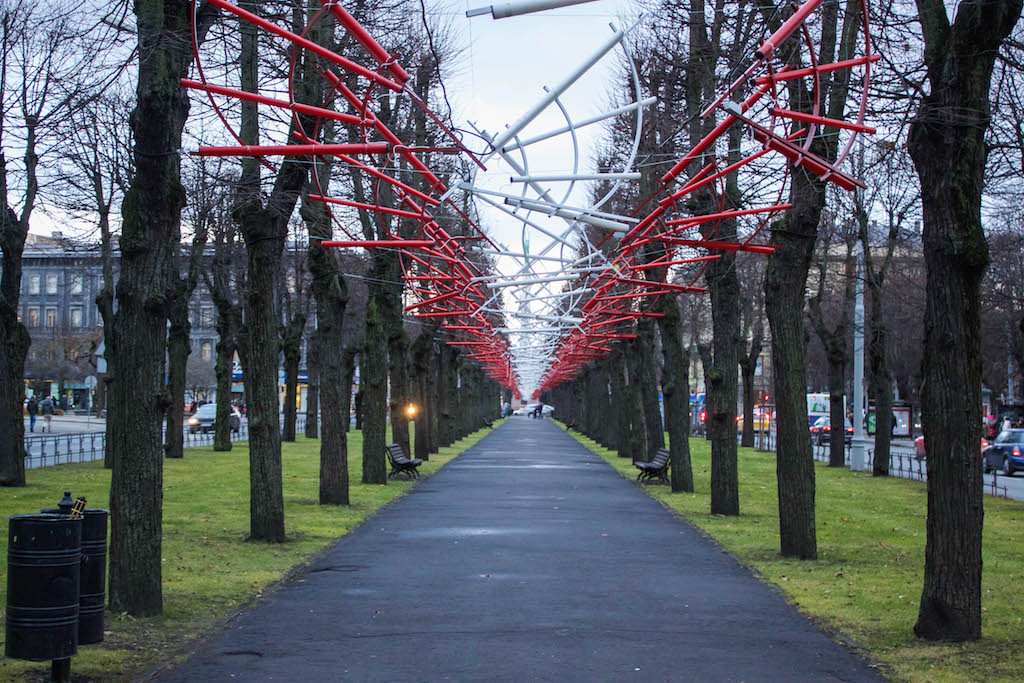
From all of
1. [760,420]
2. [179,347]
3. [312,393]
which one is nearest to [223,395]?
[179,347]

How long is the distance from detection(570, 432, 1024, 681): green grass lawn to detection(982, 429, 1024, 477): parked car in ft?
58.1

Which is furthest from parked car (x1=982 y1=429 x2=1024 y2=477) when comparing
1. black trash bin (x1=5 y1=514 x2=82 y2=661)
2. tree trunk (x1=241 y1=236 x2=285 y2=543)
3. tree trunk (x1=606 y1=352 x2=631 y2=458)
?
black trash bin (x1=5 y1=514 x2=82 y2=661)

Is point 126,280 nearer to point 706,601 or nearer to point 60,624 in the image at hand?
point 60,624

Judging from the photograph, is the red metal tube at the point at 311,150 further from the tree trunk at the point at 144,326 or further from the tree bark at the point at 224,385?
the tree bark at the point at 224,385

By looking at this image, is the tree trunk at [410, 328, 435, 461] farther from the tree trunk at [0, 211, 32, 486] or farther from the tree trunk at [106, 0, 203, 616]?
the tree trunk at [106, 0, 203, 616]

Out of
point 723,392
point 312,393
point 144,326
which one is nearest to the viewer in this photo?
A: point 144,326

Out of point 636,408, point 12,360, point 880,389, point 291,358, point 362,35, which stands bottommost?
point 636,408

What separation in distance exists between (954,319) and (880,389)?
94.5 feet

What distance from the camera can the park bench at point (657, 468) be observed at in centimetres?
3228

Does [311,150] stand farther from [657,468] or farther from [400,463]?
[400,463]

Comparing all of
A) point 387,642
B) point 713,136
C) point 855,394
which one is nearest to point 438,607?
point 387,642

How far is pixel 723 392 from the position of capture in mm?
22828

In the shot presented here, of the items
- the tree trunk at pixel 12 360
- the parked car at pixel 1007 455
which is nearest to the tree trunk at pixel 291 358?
the tree trunk at pixel 12 360

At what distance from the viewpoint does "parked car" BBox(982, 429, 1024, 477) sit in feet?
154
